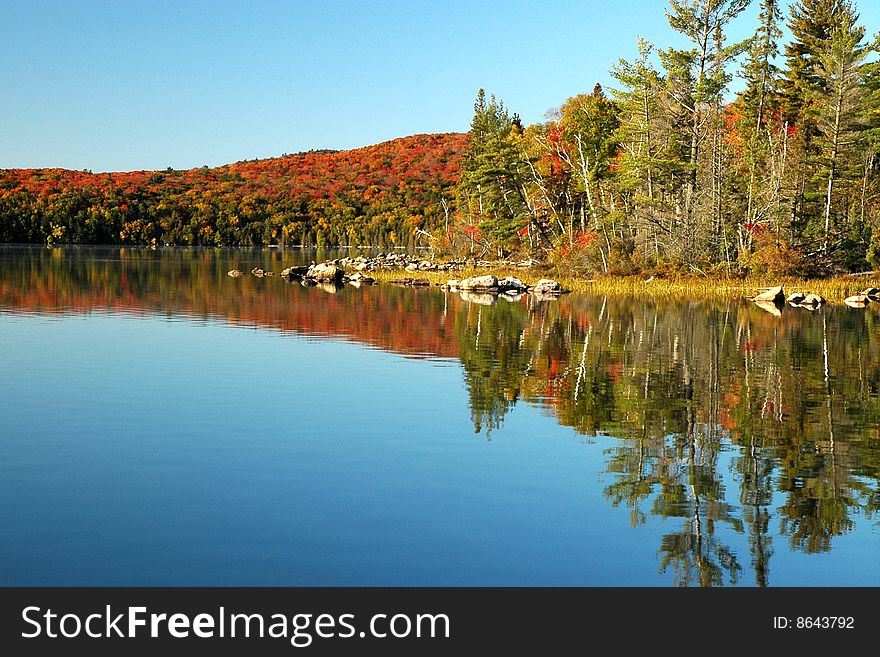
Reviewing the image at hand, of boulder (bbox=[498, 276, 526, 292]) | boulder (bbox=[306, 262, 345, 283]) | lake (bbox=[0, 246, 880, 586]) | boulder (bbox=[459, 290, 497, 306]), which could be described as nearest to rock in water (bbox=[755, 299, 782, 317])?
lake (bbox=[0, 246, 880, 586])

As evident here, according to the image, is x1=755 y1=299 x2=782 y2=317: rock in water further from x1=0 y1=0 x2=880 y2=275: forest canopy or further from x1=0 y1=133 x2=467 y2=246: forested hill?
x1=0 y1=133 x2=467 y2=246: forested hill

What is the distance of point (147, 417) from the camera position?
16750 millimetres

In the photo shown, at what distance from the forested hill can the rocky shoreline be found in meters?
65.1

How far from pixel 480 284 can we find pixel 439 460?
47.4 meters

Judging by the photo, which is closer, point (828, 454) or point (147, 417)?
point (828, 454)

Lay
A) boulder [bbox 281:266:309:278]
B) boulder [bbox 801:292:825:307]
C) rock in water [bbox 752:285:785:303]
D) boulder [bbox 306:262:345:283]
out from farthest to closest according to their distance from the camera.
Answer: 1. boulder [bbox 281:266:309:278]
2. boulder [bbox 306:262:345:283]
3. rock in water [bbox 752:285:785:303]
4. boulder [bbox 801:292:825:307]

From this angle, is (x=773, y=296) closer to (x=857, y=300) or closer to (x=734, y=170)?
(x=857, y=300)

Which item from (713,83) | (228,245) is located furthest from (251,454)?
(228,245)

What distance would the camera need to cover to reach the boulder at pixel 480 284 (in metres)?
60.7

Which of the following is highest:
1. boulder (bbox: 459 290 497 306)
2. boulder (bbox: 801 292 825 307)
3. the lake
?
boulder (bbox: 801 292 825 307)

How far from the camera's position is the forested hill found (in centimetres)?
15950

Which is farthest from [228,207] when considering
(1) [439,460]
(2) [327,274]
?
(1) [439,460]

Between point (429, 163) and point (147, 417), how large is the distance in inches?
7012
